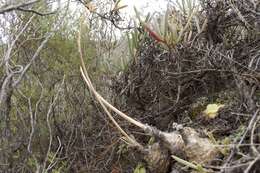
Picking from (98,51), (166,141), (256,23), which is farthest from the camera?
(98,51)

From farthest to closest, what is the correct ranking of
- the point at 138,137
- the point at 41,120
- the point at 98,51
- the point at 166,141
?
the point at 98,51 → the point at 41,120 → the point at 138,137 → the point at 166,141

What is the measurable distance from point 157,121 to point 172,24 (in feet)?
2.40

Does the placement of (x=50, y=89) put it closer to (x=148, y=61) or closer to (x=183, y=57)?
(x=148, y=61)

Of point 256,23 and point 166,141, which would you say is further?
point 256,23

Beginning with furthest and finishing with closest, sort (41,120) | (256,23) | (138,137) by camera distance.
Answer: (41,120)
(138,137)
(256,23)

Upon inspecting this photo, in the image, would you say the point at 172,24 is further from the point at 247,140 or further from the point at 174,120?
the point at 247,140

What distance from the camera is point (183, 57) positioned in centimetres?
333

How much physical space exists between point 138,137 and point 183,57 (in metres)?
0.65

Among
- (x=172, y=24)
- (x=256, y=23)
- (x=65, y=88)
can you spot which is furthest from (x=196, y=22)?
(x=65, y=88)

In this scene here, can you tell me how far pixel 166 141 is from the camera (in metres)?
2.63

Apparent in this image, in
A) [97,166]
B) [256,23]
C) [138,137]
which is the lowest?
[97,166]

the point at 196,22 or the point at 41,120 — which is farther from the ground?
the point at 196,22

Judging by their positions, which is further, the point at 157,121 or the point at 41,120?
the point at 41,120

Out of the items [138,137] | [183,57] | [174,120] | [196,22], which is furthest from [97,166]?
[196,22]
